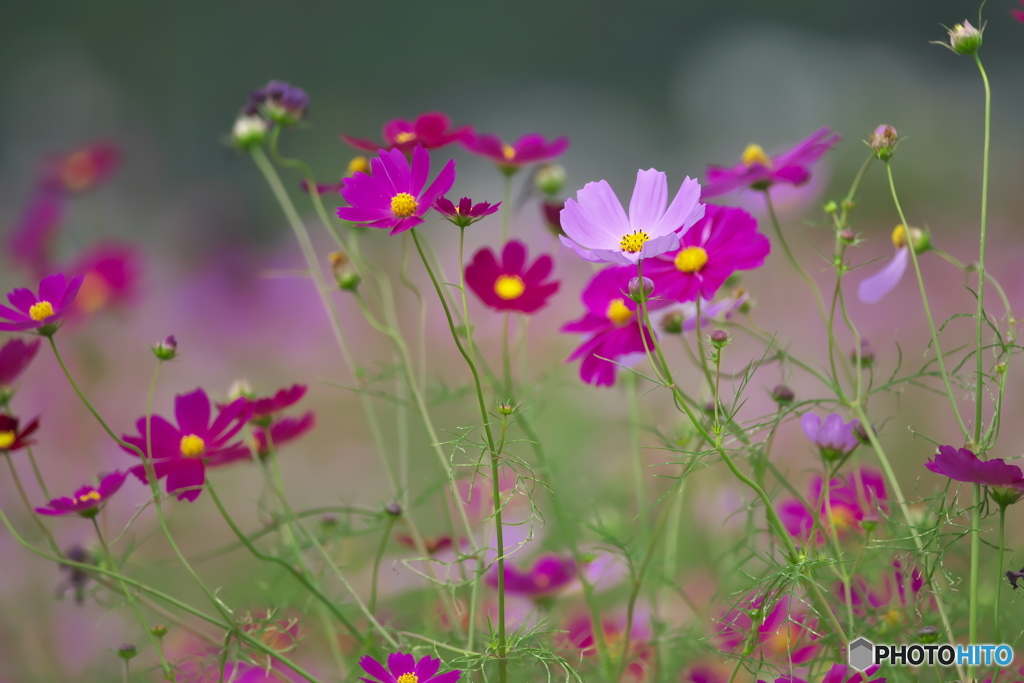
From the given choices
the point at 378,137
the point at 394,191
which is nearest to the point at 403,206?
the point at 394,191

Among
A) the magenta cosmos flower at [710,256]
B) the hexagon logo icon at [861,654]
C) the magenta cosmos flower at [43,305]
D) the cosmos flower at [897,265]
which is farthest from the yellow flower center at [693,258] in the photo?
the magenta cosmos flower at [43,305]

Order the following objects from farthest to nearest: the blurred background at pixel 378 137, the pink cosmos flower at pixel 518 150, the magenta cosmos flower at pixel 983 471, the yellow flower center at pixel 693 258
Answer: the blurred background at pixel 378 137 < the pink cosmos flower at pixel 518 150 < the yellow flower center at pixel 693 258 < the magenta cosmos flower at pixel 983 471

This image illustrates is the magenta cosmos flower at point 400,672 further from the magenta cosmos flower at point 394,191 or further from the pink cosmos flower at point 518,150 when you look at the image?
the pink cosmos flower at point 518,150

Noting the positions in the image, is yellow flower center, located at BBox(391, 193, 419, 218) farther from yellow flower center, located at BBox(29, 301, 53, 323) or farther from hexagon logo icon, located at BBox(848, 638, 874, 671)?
hexagon logo icon, located at BBox(848, 638, 874, 671)

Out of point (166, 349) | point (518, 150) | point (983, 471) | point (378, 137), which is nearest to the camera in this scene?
point (983, 471)

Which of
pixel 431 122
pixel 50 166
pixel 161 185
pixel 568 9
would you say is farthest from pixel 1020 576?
pixel 568 9

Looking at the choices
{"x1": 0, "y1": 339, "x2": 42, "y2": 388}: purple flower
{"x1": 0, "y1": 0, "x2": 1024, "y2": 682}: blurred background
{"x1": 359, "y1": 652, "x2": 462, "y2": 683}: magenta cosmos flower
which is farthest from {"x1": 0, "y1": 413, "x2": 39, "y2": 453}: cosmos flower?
{"x1": 359, "y1": 652, "x2": 462, "y2": 683}: magenta cosmos flower

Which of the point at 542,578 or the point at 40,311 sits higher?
the point at 40,311

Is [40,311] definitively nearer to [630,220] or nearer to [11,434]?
[11,434]
